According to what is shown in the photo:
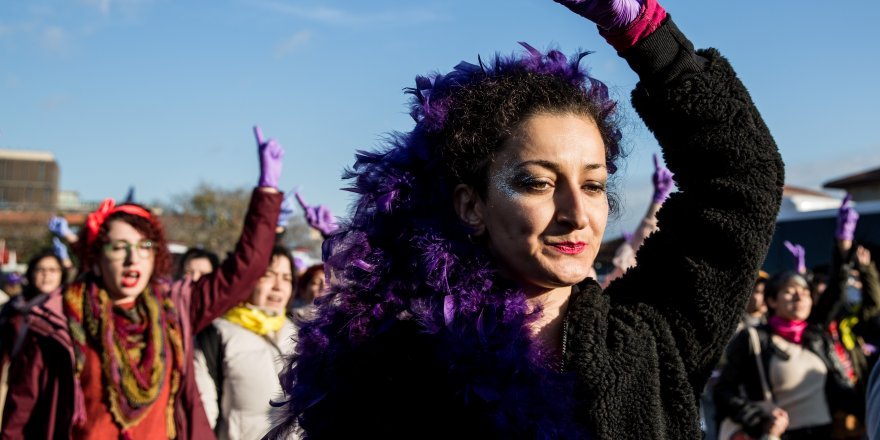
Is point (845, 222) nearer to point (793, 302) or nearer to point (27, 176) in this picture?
point (793, 302)

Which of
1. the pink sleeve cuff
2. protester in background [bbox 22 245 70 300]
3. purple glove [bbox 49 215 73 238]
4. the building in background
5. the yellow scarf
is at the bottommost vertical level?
the yellow scarf

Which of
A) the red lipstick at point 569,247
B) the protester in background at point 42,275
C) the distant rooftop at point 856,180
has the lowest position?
the protester in background at point 42,275

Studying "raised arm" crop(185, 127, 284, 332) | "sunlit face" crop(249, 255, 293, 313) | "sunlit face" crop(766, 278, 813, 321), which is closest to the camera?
"raised arm" crop(185, 127, 284, 332)

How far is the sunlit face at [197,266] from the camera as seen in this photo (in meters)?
6.93

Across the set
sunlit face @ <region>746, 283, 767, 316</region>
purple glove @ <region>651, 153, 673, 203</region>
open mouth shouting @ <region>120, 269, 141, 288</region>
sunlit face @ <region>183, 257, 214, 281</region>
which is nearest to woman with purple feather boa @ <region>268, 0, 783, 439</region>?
purple glove @ <region>651, 153, 673, 203</region>

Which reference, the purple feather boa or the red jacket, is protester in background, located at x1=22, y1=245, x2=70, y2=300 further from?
the purple feather boa

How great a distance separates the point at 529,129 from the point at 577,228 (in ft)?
0.75

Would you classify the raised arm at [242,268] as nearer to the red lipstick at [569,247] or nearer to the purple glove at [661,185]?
the purple glove at [661,185]

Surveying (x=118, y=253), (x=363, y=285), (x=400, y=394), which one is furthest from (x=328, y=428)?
(x=118, y=253)

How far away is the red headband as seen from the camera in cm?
440

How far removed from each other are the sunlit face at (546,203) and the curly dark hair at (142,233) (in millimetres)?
3004

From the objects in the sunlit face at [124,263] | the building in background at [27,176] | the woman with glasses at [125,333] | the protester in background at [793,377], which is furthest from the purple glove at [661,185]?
the building in background at [27,176]

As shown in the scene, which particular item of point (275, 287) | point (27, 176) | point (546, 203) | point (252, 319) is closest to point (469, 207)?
point (546, 203)

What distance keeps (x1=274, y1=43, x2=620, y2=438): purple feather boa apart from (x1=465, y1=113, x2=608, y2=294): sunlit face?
7 centimetres
